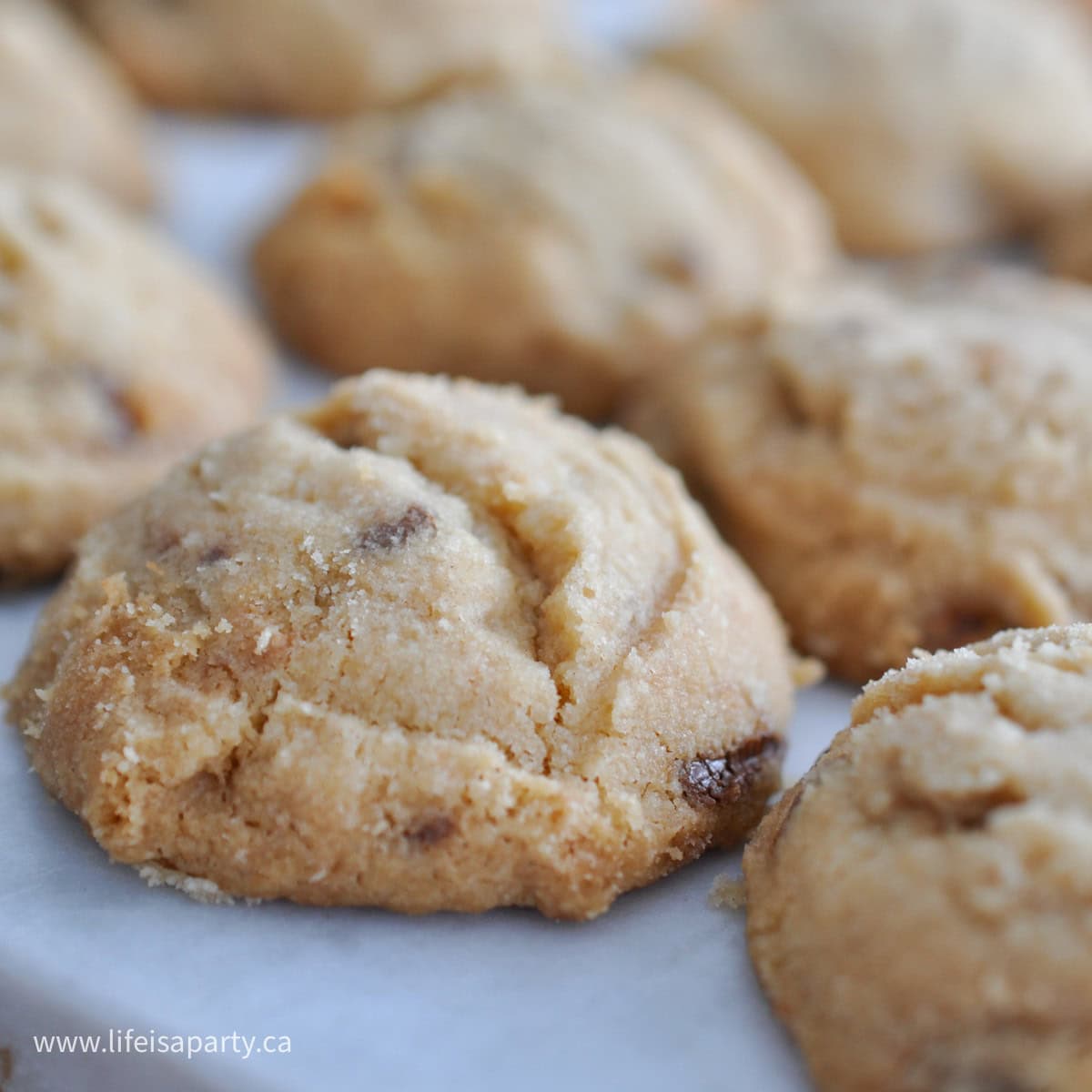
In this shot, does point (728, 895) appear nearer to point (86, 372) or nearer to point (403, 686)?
point (403, 686)

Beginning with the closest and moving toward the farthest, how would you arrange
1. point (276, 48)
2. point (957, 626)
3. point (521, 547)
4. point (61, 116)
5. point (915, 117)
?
point (521, 547) < point (957, 626) < point (61, 116) < point (915, 117) < point (276, 48)

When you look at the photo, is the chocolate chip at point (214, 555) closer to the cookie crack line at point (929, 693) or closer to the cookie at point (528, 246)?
the cookie crack line at point (929, 693)

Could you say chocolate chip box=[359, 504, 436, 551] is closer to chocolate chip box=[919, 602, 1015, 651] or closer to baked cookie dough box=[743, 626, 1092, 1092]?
baked cookie dough box=[743, 626, 1092, 1092]

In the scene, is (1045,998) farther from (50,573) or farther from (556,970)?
(50,573)

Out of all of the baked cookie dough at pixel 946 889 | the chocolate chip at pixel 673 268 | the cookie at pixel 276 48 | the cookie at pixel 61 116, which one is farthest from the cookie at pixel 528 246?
the baked cookie dough at pixel 946 889

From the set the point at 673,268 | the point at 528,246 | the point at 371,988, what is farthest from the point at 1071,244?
the point at 371,988

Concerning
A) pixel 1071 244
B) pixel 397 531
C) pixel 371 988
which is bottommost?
pixel 371 988

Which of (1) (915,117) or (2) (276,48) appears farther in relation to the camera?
→ (2) (276,48)
